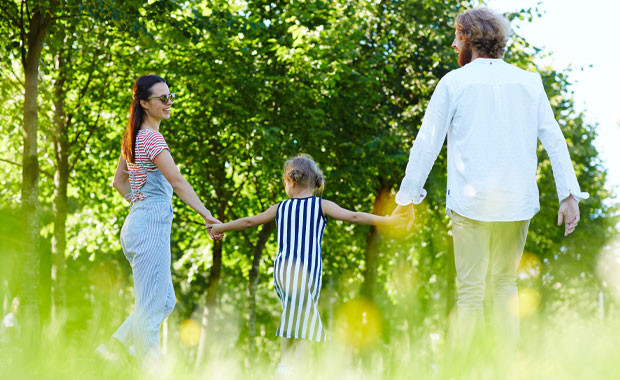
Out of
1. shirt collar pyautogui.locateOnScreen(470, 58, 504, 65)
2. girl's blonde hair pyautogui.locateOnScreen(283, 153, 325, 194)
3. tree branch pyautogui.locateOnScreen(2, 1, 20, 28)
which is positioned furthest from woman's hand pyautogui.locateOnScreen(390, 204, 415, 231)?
tree branch pyautogui.locateOnScreen(2, 1, 20, 28)

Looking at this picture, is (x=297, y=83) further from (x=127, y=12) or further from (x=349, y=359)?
(x=349, y=359)

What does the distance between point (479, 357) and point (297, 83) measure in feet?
40.7

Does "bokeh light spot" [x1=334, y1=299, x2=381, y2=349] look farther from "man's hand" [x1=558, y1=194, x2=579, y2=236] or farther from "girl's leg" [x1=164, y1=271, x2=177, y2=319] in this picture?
"man's hand" [x1=558, y1=194, x2=579, y2=236]

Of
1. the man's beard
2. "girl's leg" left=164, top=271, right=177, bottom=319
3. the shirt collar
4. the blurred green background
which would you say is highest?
the blurred green background

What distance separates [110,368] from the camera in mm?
2848

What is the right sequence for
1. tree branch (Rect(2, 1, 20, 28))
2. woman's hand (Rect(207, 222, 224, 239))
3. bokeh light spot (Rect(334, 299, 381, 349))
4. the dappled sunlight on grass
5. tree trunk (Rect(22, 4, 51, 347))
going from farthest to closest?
bokeh light spot (Rect(334, 299, 381, 349))
tree branch (Rect(2, 1, 20, 28))
tree trunk (Rect(22, 4, 51, 347))
woman's hand (Rect(207, 222, 224, 239))
the dappled sunlight on grass

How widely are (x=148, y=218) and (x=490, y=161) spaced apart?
2.37 meters

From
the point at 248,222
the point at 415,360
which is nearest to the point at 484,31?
the point at 248,222

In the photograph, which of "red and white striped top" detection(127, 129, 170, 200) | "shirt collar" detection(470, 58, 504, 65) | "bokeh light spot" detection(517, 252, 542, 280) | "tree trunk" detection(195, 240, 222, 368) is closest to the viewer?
"shirt collar" detection(470, 58, 504, 65)

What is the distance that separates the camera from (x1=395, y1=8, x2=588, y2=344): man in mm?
4312

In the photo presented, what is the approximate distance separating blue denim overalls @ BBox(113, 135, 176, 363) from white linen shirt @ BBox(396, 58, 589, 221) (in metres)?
1.73

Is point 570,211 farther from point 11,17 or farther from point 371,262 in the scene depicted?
point 371,262

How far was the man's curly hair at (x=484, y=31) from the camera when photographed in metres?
4.50

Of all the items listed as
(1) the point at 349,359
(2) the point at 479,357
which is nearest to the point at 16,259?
(1) the point at 349,359
